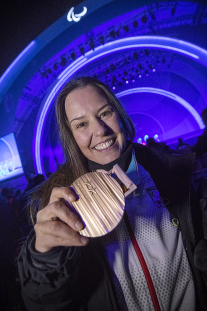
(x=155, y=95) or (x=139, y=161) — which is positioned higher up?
(x=155, y=95)

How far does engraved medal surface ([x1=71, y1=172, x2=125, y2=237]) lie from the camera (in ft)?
2.07

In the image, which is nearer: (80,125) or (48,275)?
(48,275)

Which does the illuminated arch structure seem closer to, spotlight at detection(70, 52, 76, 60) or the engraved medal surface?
spotlight at detection(70, 52, 76, 60)

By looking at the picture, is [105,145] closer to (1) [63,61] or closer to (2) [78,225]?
(2) [78,225]

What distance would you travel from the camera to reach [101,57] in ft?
17.6

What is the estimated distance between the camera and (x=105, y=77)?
8109 millimetres

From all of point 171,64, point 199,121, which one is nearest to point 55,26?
point 171,64

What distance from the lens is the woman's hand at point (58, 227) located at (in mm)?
585

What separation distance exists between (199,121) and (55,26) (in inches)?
347

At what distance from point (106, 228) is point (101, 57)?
6116 millimetres

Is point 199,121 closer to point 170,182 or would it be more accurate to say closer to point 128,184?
point 170,182

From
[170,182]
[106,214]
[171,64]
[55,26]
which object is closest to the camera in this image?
[106,214]

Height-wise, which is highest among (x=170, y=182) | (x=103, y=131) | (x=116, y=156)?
(x=103, y=131)

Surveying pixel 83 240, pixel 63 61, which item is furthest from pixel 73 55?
pixel 83 240
